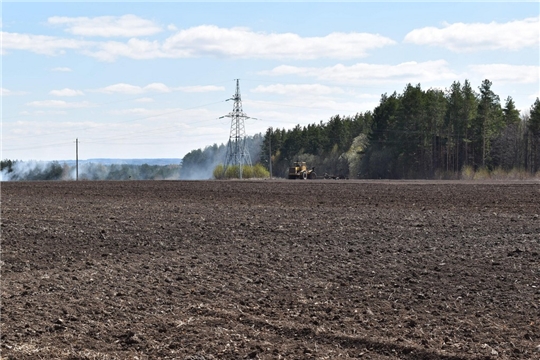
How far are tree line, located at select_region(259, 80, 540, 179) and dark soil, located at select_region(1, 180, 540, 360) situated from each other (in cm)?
6164

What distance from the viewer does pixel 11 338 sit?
930cm

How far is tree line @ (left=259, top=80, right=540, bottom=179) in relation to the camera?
84.0 meters

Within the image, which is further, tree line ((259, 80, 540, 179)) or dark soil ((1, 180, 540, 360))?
tree line ((259, 80, 540, 179))

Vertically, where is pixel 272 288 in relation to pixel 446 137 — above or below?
below

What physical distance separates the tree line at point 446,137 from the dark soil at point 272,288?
61643 mm

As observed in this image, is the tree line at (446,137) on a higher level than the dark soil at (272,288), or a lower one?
higher

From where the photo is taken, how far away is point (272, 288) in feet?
39.6

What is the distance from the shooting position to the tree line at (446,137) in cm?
8400

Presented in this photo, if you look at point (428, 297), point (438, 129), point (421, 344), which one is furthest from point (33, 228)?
point (438, 129)

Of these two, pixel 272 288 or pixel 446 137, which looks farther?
pixel 446 137

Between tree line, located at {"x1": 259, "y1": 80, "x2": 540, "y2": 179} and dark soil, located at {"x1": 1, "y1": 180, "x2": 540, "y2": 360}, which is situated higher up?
tree line, located at {"x1": 259, "y1": 80, "x2": 540, "y2": 179}

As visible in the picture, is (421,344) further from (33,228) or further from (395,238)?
(33,228)

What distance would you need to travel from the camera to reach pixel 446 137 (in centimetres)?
8944

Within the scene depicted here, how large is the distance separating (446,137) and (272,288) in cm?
8055
